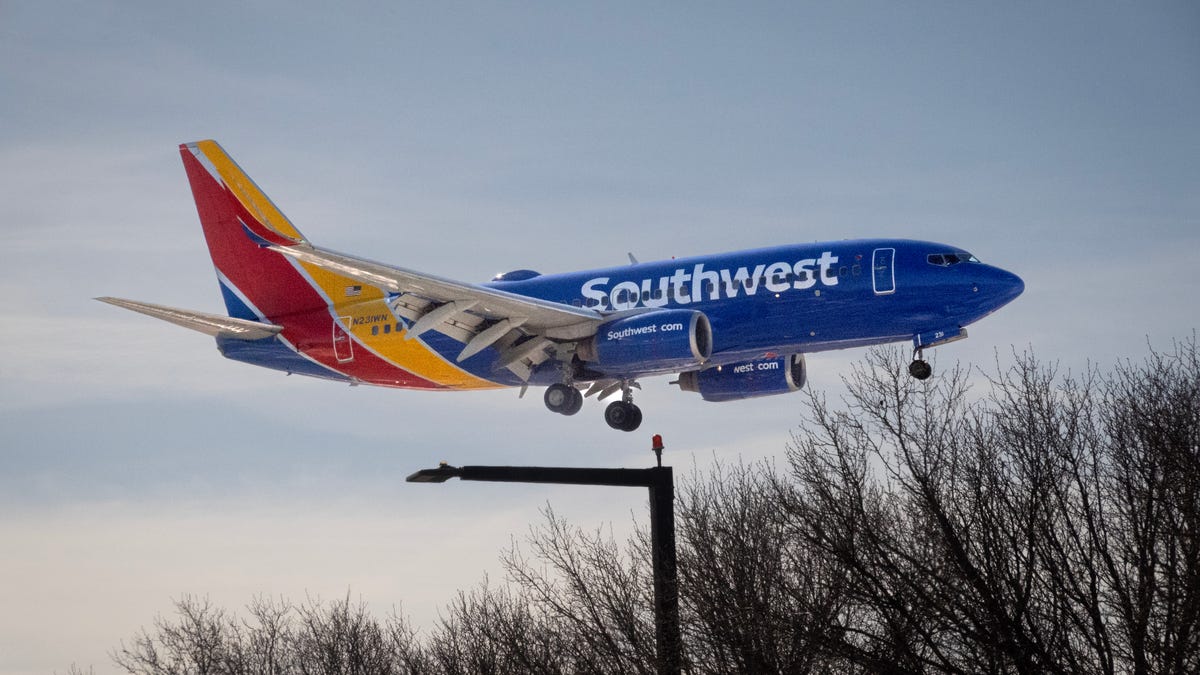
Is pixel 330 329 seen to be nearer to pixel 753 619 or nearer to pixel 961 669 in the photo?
pixel 753 619

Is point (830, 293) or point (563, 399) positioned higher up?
point (830, 293)

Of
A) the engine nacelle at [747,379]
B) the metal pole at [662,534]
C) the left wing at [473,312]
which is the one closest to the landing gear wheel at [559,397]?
the left wing at [473,312]

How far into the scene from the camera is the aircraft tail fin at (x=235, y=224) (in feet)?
176

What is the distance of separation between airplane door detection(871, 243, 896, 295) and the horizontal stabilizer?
2119 centimetres

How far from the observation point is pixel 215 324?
50406 millimetres

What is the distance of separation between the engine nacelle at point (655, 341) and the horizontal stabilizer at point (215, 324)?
13586 mm

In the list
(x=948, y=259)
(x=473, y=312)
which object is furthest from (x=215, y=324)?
(x=948, y=259)

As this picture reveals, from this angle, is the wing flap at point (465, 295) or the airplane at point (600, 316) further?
the airplane at point (600, 316)

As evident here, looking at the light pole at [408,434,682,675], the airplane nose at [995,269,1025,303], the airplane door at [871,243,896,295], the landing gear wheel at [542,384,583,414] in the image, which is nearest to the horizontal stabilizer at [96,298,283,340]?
the landing gear wheel at [542,384,583,414]

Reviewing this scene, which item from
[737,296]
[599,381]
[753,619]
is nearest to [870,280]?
[737,296]

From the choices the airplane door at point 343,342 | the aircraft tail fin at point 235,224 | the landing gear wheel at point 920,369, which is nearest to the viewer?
the landing gear wheel at point 920,369

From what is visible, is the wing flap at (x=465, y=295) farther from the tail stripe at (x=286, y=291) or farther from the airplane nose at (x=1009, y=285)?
the airplane nose at (x=1009, y=285)

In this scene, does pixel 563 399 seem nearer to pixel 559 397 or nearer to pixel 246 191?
pixel 559 397

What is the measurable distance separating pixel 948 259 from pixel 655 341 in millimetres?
8464
